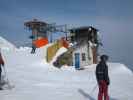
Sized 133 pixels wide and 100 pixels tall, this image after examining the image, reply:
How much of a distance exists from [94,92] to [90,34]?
1117 inches

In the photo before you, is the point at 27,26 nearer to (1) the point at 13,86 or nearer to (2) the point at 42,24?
(2) the point at 42,24

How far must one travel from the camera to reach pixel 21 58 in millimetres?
32531

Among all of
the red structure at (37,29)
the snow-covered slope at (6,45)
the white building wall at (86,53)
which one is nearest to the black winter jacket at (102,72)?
the white building wall at (86,53)

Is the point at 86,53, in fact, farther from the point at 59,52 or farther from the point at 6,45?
the point at 6,45

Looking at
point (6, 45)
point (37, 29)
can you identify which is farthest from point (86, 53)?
point (37, 29)

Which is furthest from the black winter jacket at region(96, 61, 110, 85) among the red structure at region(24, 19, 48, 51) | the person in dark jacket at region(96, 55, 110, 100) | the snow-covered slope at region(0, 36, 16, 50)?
the red structure at region(24, 19, 48, 51)

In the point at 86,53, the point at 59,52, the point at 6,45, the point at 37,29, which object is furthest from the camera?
the point at 37,29

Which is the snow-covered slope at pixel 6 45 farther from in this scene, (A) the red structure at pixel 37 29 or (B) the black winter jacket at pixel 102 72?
(B) the black winter jacket at pixel 102 72

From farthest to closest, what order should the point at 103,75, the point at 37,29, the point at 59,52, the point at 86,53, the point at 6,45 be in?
the point at 37,29
the point at 6,45
the point at 86,53
the point at 59,52
the point at 103,75

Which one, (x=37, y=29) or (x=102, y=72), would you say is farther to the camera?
(x=37, y=29)

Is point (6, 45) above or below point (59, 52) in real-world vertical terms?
above

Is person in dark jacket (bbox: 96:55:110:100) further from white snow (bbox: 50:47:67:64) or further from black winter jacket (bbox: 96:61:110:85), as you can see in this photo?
white snow (bbox: 50:47:67:64)

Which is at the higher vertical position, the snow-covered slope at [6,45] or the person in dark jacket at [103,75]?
the snow-covered slope at [6,45]

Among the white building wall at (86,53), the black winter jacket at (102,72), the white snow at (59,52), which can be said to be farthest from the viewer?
the white building wall at (86,53)
